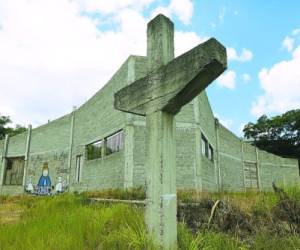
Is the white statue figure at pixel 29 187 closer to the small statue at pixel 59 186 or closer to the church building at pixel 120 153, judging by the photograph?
the church building at pixel 120 153

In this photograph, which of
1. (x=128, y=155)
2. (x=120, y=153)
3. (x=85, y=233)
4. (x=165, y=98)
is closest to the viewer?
(x=165, y=98)

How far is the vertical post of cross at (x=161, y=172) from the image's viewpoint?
3.14m

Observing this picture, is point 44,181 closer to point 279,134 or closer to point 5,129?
point 5,129

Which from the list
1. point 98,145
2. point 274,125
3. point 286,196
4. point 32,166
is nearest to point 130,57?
point 98,145

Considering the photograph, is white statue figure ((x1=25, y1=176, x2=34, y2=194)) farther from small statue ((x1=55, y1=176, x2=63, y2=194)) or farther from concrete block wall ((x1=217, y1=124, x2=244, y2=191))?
concrete block wall ((x1=217, y1=124, x2=244, y2=191))

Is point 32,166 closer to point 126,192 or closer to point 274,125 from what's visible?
point 126,192

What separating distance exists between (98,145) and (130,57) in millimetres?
5052

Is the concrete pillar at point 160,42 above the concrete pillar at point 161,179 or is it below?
above

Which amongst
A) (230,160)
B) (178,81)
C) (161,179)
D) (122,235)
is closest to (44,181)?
(230,160)

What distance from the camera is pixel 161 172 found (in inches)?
128

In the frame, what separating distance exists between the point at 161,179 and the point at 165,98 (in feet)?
2.74

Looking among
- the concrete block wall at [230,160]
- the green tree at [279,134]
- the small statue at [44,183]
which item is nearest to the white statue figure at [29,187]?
the small statue at [44,183]

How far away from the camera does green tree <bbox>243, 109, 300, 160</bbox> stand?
36594 millimetres

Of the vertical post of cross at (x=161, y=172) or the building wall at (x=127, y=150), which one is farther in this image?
the building wall at (x=127, y=150)
